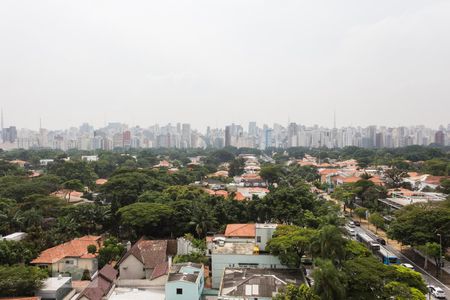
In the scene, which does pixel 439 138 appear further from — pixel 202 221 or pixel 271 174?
pixel 202 221

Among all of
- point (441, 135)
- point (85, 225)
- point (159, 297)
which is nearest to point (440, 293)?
point (159, 297)

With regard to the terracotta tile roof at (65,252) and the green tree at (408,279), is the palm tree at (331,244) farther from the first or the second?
the terracotta tile roof at (65,252)

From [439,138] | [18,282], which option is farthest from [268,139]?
[18,282]

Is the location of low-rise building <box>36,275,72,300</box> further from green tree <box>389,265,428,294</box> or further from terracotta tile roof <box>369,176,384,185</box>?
terracotta tile roof <box>369,176,384,185</box>

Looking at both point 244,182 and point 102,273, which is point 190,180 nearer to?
point 244,182

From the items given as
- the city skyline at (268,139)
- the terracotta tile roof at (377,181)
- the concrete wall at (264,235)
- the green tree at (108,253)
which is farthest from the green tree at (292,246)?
the city skyline at (268,139)

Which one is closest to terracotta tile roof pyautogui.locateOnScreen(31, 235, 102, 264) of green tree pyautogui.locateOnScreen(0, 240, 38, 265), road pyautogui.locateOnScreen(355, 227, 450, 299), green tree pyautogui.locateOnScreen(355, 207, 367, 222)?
green tree pyautogui.locateOnScreen(0, 240, 38, 265)
